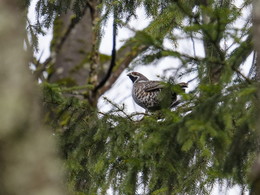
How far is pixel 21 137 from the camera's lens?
188 centimetres

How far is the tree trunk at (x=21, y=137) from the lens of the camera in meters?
1.84

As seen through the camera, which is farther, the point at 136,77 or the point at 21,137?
the point at 136,77

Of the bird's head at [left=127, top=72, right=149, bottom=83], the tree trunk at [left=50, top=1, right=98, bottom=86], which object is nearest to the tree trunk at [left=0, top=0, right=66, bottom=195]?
the bird's head at [left=127, top=72, right=149, bottom=83]

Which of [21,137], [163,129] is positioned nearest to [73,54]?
[163,129]

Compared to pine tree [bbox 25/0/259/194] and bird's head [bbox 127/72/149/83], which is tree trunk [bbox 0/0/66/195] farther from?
bird's head [bbox 127/72/149/83]

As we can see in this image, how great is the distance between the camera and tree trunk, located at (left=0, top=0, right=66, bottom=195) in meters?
1.84

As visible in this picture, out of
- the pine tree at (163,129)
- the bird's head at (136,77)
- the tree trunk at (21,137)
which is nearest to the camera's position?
the tree trunk at (21,137)

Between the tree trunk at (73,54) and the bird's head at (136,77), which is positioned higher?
the tree trunk at (73,54)

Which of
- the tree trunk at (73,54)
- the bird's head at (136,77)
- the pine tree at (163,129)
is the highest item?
the tree trunk at (73,54)

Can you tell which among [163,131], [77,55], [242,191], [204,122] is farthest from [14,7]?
[77,55]

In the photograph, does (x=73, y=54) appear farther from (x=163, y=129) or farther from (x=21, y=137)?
(x=21, y=137)

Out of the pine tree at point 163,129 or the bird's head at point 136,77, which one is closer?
the pine tree at point 163,129

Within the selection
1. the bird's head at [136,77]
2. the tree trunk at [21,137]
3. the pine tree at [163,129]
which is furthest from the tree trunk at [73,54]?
the tree trunk at [21,137]

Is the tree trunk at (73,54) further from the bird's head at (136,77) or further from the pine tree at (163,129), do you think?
the pine tree at (163,129)
